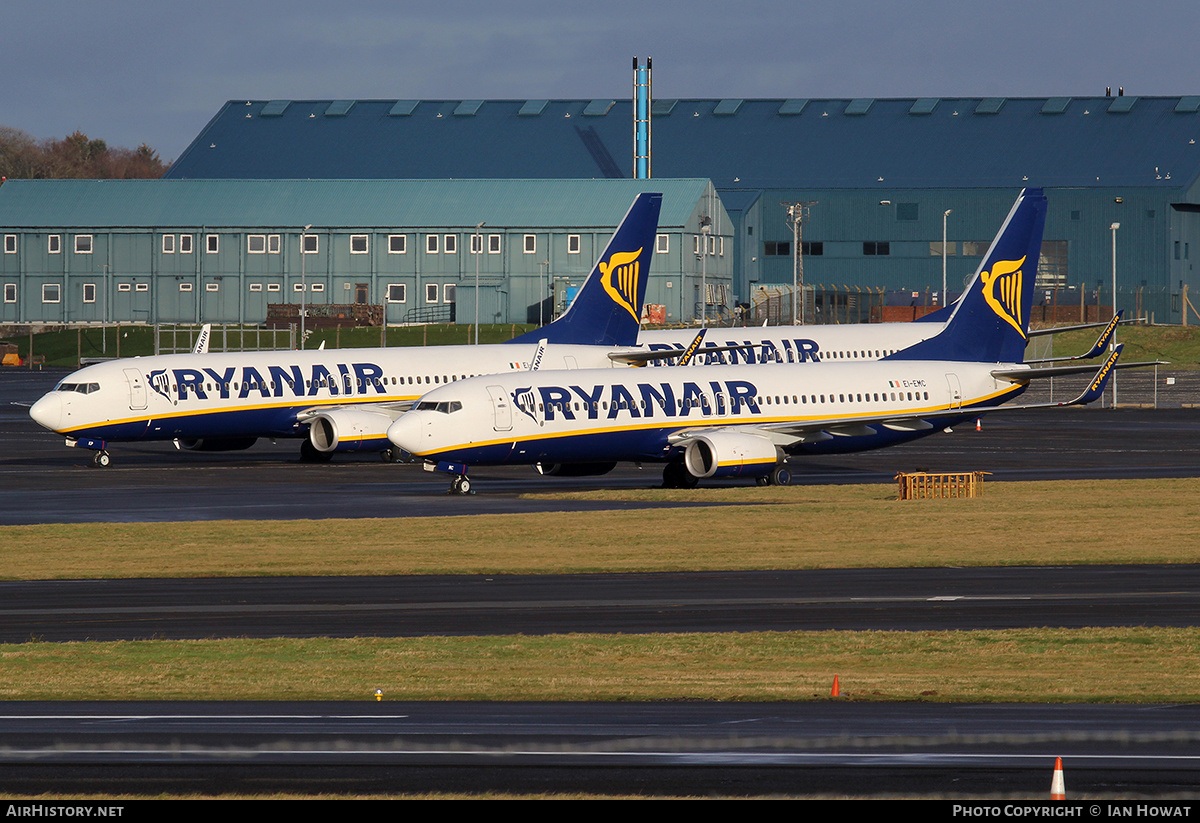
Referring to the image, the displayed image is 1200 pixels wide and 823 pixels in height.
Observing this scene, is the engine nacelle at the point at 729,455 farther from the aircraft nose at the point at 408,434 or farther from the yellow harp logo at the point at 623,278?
the yellow harp logo at the point at 623,278

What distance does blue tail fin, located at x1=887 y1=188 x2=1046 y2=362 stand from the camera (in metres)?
66.6

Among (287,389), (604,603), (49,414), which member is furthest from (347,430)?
(604,603)

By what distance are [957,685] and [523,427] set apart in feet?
105

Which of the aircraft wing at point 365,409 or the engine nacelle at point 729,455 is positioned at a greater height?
the aircraft wing at point 365,409

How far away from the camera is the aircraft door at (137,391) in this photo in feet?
211

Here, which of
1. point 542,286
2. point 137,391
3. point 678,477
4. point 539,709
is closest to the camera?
point 539,709

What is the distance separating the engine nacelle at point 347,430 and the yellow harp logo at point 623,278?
1458 cm

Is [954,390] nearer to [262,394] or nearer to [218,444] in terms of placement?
[262,394]

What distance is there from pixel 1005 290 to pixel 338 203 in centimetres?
9547

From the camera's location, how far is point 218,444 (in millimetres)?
68438

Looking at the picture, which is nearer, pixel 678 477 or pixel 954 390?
pixel 678 477

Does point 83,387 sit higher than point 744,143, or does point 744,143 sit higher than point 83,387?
point 744,143

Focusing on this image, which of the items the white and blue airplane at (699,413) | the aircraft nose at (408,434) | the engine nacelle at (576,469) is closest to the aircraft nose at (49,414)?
the white and blue airplane at (699,413)

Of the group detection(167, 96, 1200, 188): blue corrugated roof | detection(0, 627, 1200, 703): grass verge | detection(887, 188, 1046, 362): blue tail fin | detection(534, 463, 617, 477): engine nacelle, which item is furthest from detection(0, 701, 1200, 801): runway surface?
detection(167, 96, 1200, 188): blue corrugated roof
